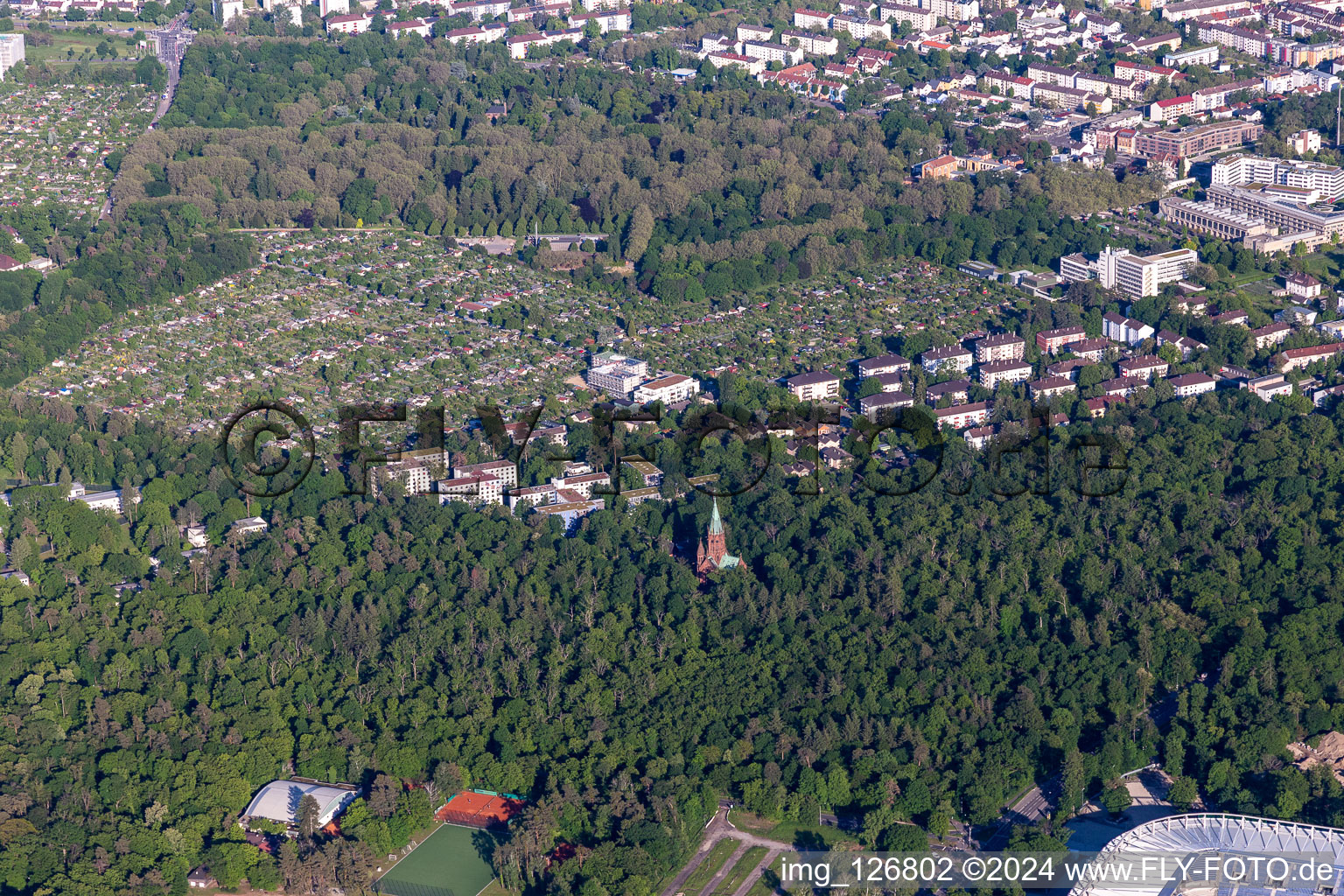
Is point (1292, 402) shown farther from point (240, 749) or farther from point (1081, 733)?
point (240, 749)

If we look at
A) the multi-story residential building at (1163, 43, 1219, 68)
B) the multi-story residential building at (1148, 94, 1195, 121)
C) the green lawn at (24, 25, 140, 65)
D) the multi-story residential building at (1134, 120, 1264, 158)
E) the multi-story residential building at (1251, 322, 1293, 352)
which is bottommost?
the multi-story residential building at (1251, 322, 1293, 352)

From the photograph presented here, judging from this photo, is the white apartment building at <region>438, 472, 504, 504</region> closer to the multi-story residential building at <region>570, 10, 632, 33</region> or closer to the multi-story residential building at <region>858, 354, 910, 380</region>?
the multi-story residential building at <region>858, 354, 910, 380</region>

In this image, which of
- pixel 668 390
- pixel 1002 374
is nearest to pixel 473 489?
pixel 668 390

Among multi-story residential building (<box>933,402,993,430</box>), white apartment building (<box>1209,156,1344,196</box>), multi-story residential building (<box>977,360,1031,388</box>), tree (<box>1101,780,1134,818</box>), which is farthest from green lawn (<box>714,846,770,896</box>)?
white apartment building (<box>1209,156,1344,196</box>)

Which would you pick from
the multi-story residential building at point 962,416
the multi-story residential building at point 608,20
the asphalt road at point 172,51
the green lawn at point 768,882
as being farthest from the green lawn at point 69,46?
the green lawn at point 768,882

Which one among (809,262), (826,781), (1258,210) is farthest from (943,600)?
(1258,210)

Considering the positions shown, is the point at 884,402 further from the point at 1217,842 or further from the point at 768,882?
the point at 1217,842

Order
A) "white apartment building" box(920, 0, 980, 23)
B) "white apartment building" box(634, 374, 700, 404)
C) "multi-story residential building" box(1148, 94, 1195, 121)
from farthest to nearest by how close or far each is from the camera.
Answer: "white apartment building" box(920, 0, 980, 23), "multi-story residential building" box(1148, 94, 1195, 121), "white apartment building" box(634, 374, 700, 404)

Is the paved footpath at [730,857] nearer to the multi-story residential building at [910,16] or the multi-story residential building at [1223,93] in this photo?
the multi-story residential building at [1223,93]
